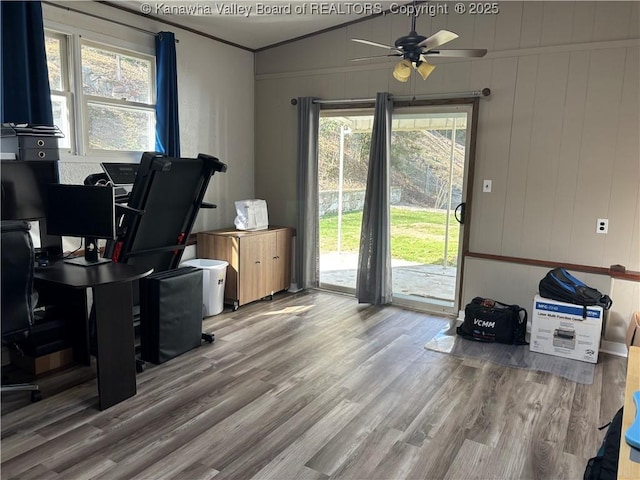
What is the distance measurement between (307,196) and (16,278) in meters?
3.36

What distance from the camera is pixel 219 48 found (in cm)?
528

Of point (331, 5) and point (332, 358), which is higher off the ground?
point (331, 5)

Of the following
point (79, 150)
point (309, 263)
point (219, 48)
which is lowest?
point (309, 263)

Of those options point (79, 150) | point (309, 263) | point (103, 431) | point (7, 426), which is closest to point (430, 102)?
point (309, 263)

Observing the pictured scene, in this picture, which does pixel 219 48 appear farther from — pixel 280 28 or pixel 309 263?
pixel 309 263

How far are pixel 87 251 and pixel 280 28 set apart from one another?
3.15 metres

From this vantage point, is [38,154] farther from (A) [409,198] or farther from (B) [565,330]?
(B) [565,330]

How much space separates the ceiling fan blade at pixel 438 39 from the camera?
2.87 meters

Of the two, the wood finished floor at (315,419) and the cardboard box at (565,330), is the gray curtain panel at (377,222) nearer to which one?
the wood finished floor at (315,419)

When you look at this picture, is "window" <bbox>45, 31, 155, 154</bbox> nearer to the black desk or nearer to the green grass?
the black desk

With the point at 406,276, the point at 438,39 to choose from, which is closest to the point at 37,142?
the point at 438,39

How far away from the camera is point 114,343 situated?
9.62ft

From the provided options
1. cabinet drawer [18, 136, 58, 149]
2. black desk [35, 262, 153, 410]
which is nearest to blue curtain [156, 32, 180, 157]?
cabinet drawer [18, 136, 58, 149]

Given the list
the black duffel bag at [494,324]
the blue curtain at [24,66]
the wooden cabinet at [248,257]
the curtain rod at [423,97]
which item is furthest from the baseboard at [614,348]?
the blue curtain at [24,66]
